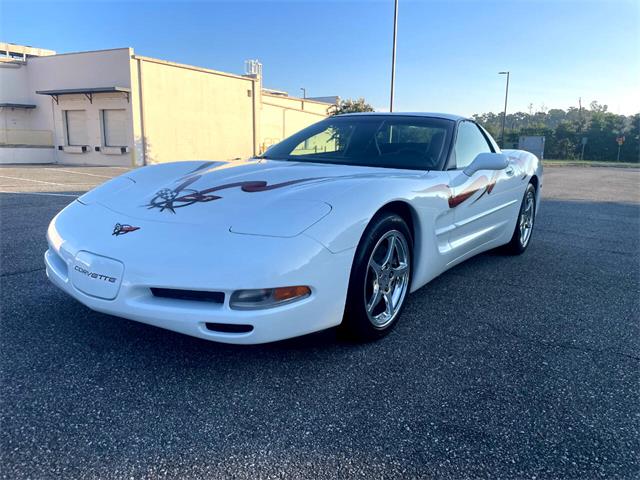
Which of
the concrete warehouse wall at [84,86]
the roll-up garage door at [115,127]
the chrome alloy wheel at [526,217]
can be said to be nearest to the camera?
the chrome alloy wheel at [526,217]

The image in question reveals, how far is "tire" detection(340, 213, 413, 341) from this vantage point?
2.47 meters

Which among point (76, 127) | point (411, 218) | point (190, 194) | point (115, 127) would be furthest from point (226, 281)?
point (76, 127)

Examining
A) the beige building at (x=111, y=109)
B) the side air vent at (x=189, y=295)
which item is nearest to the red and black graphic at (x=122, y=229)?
the side air vent at (x=189, y=295)

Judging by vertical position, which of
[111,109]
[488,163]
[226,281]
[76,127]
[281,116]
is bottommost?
[226,281]

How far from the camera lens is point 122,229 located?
7.82 ft

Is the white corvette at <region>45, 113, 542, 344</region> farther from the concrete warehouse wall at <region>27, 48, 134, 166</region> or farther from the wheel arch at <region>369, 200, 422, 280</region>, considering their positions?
the concrete warehouse wall at <region>27, 48, 134, 166</region>

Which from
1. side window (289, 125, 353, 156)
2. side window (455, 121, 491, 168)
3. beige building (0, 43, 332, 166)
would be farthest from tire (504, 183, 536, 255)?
beige building (0, 43, 332, 166)

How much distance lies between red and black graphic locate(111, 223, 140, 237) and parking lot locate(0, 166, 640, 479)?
611 mm

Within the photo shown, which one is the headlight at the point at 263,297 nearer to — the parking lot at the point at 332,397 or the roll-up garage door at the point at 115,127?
the parking lot at the point at 332,397

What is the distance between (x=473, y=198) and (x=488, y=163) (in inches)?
11.6

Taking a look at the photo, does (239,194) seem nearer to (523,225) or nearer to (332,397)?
(332,397)

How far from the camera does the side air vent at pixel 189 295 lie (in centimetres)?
214

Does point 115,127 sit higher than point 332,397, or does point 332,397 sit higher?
point 115,127

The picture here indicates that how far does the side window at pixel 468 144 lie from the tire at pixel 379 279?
1.10 metres
